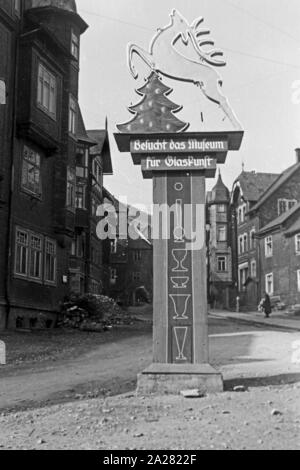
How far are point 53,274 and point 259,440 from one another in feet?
58.1

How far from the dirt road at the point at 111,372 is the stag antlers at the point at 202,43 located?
4.89 m

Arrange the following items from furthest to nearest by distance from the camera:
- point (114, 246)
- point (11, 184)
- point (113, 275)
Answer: point (114, 246) → point (113, 275) → point (11, 184)

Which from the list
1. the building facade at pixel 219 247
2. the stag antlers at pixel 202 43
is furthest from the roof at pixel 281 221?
the stag antlers at pixel 202 43

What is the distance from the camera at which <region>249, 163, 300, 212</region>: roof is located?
5312 cm

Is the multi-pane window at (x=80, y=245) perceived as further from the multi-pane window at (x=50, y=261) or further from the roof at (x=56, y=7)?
the roof at (x=56, y=7)

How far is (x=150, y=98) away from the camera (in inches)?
375

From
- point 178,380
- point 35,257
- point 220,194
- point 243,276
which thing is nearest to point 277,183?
point 243,276

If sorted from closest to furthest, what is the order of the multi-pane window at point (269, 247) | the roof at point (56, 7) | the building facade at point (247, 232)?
1. the roof at point (56, 7)
2. the multi-pane window at point (269, 247)
3. the building facade at point (247, 232)

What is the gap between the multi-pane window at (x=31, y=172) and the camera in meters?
21.5

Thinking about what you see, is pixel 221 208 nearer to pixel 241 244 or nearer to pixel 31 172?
pixel 241 244

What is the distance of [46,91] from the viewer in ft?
74.9

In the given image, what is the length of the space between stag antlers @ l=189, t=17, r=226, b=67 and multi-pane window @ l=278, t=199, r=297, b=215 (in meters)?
45.1

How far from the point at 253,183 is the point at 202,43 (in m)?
49.9
